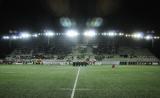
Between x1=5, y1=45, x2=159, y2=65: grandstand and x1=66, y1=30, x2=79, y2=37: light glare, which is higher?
x1=66, y1=30, x2=79, y2=37: light glare

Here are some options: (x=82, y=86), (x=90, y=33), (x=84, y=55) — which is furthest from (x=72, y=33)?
(x=82, y=86)

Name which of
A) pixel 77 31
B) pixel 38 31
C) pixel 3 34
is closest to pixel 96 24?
pixel 77 31

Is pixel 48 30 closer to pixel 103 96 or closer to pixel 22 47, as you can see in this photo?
pixel 22 47

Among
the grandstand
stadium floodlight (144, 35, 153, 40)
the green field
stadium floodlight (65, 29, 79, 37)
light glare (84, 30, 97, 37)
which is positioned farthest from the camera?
stadium floodlight (144, 35, 153, 40)

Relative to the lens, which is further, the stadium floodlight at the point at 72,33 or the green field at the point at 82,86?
the stadium floodlight at the point at 72,33

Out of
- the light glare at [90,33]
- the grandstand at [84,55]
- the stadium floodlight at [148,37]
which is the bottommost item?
the grandstand at [84,55]

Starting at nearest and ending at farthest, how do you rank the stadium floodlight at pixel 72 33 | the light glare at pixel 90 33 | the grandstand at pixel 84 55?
the grandstand at pixel 84 55 < the light glare at pixel 90 33 < the stadium floodlight at pixel 72 33

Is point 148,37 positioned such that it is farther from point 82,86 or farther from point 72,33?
point 82,86

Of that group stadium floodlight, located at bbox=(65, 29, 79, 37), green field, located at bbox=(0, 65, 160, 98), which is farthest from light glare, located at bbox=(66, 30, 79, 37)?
green field, located at bbox=(0, 65, 160, 98)

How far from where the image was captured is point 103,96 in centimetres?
1273

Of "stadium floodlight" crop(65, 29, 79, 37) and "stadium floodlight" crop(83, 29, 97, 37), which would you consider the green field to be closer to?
"stadium floodlight" crop(83, 29, 97, 37)

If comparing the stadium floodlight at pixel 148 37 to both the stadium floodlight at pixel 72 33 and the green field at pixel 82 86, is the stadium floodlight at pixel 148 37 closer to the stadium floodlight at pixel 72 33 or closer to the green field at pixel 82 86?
the stadium floodlight at pixel 72 33

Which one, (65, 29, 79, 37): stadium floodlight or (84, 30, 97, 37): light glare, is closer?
(84, 30, 97, 37): light glare

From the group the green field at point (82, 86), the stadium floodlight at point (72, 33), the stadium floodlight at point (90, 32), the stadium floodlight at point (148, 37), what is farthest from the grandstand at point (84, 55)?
the green field at point (82, 86)
